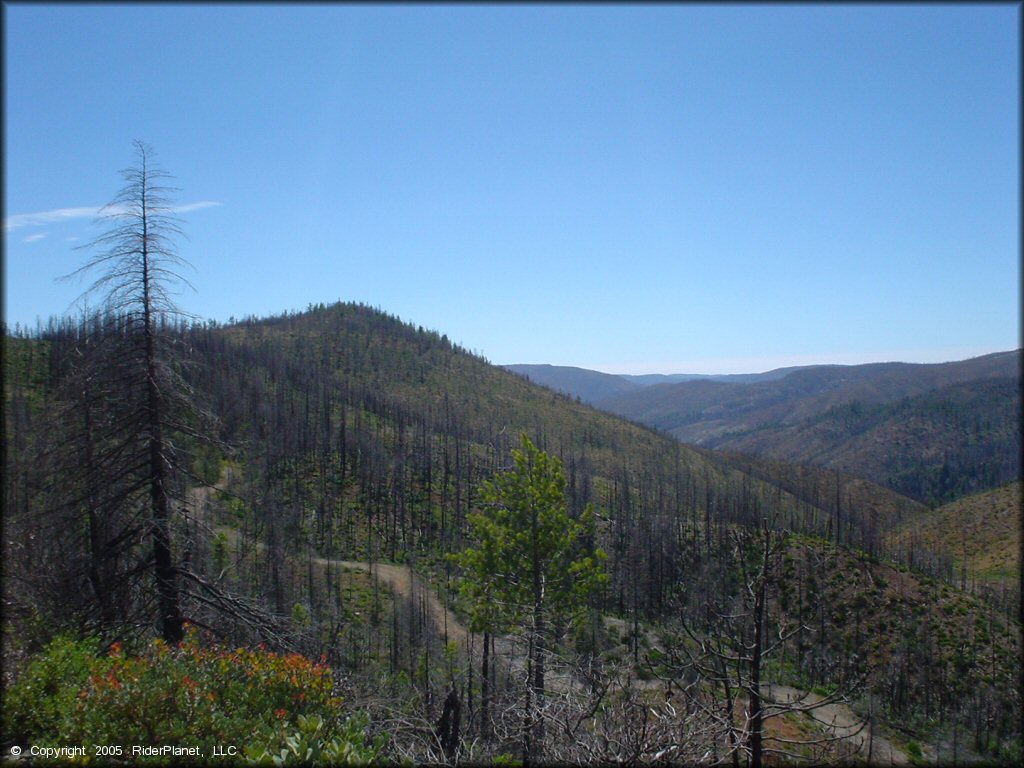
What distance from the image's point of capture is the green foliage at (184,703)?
5.53m

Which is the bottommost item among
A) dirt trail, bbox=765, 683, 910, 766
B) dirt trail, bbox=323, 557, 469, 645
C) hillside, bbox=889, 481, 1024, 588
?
hillside, bbox=889, 481, 1024, 588

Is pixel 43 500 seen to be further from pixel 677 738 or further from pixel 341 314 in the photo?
pixel 341 314

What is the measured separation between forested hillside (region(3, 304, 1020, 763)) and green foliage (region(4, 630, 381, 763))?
21 cm

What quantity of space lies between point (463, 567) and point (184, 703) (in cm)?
925

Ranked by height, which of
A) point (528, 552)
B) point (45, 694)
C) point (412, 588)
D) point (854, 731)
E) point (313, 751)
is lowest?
point (412, 588)

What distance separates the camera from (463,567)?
1478 centimetres

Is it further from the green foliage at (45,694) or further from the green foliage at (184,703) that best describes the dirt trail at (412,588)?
the green foliage at (45,694)

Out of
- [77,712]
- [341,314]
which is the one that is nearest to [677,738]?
[77,712]

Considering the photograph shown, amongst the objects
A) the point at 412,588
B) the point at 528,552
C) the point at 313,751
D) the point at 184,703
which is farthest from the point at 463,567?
the point at 412,588

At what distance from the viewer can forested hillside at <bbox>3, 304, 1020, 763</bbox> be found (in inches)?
262

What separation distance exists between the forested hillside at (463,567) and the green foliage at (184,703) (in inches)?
8.2

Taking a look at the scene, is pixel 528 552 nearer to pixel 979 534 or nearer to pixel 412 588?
pixel 412 588

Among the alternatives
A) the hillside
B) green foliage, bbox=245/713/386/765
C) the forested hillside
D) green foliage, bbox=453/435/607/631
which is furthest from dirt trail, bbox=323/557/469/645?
the hillside

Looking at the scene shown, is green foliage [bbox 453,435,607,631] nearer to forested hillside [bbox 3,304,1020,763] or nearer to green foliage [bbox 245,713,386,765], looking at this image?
forested hillside [bbox 3,304,1020,763]
